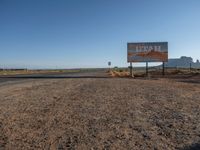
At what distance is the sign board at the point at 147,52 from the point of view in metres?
54.4

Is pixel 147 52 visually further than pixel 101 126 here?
Yes

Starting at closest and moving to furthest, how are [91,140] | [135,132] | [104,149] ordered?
[104,149] < [91,140] < [135,132]

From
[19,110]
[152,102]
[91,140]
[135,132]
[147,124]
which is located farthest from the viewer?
[152,102]

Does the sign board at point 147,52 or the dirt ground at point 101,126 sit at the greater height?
the sign board at point 147,52

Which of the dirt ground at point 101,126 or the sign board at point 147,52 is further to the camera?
the sign board at point 147,52

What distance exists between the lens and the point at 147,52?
54812 millimetres

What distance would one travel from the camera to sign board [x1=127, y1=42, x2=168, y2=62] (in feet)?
179

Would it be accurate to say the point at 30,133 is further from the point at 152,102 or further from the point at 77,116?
the point at 152,102

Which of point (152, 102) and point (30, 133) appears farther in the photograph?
point (152, 102)

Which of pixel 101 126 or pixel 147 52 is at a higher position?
pixel 147 52

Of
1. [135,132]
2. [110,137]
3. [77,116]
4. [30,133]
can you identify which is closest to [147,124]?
[135,132]

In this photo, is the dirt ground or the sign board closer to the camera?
the dirt ground

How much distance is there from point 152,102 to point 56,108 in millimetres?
4397

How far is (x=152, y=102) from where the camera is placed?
1527 centimetres
